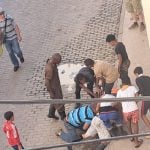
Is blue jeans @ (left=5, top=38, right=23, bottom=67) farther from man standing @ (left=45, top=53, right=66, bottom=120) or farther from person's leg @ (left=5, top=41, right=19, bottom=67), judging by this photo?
man standing @ (left=45, top=53, right=66, bottom=120)

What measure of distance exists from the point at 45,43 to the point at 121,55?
324 cm

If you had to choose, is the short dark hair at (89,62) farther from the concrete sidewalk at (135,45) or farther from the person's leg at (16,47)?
the person's leg at (16,47)

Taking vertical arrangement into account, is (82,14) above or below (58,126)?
above

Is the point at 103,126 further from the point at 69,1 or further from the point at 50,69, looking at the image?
the point at 69,1

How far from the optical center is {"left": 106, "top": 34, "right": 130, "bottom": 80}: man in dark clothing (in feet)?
33.0

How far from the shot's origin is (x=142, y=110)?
9.59 metres

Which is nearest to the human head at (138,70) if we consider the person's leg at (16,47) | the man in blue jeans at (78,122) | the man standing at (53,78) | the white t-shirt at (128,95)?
the white t-shirt at (128,95)

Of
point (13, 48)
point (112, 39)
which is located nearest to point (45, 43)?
point (13, 48)

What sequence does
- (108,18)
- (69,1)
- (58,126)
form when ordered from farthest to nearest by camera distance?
(69,1) < (108,18) < (58,126)

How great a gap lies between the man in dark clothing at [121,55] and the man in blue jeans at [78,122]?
1025 millimetres

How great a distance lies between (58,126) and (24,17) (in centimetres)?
444

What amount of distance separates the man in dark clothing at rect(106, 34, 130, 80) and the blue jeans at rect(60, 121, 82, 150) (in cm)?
138

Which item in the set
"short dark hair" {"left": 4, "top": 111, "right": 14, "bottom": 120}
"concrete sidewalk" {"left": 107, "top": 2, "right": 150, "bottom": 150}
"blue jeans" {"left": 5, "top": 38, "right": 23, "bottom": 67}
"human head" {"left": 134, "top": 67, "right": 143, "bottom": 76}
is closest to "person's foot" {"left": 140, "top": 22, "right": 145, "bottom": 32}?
"concrete sidewalk" {"left": 107, "top": 2, "right": 150, "bottom": 150}

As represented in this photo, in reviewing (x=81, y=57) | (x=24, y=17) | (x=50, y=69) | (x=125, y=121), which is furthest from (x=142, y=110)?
(x=24, y=17)
